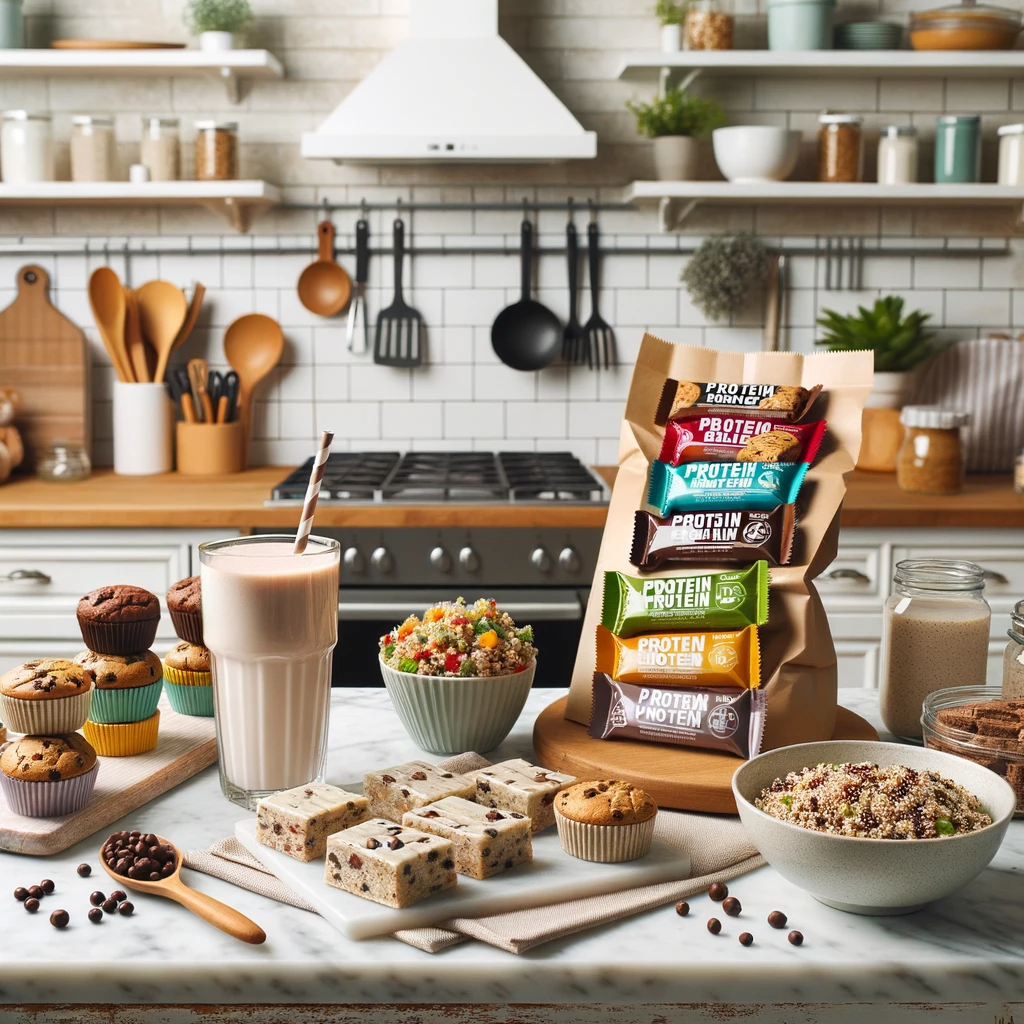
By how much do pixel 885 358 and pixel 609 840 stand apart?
2446 mm

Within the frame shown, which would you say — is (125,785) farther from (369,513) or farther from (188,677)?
(369,513)

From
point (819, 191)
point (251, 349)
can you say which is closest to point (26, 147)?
point (251, 349)

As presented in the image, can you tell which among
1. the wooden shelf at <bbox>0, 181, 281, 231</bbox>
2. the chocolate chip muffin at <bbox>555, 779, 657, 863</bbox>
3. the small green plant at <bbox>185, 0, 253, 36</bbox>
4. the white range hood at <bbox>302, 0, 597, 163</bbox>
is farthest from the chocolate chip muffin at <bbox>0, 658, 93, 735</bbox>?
the small green plant at <bbox>185, 0, 253, 36</bbox>

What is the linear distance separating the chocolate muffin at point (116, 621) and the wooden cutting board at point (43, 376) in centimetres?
220

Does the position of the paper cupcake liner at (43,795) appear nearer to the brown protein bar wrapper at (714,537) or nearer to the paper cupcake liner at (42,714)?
the paper cupcake liner at (42,714)

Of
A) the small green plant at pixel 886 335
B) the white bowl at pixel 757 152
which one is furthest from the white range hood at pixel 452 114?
the small green plant at pixel 886 335

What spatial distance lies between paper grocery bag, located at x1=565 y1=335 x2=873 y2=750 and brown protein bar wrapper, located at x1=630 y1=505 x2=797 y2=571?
2 centimetres

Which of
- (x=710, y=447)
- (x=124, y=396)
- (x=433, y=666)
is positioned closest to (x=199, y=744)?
(x=433, y=666)

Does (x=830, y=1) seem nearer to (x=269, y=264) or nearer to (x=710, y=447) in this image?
(x=269, y=264)

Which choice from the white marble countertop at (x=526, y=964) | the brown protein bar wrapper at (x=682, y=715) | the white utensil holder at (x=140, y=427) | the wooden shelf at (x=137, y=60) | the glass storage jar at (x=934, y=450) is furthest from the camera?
the white utensil holder at (x=140, y=427)

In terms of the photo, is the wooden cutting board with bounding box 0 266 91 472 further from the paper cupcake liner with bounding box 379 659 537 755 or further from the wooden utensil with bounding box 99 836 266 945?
the wooden utensil with bounding box 99 836 266 945

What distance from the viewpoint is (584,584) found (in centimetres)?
260

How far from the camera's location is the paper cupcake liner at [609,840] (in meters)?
0.92

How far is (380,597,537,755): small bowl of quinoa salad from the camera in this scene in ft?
3.80
